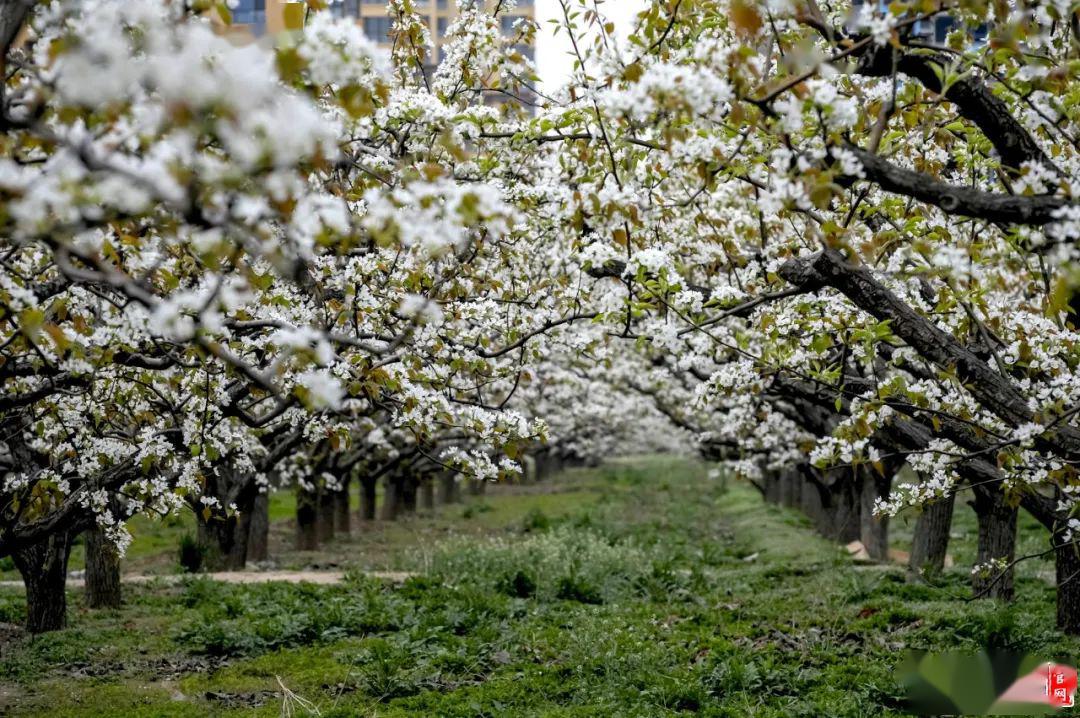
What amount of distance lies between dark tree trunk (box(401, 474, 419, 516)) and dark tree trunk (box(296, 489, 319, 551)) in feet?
30.0

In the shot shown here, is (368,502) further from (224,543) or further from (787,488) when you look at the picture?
(787,488)

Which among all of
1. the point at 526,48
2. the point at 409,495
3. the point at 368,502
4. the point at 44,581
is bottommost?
the point at 44,581

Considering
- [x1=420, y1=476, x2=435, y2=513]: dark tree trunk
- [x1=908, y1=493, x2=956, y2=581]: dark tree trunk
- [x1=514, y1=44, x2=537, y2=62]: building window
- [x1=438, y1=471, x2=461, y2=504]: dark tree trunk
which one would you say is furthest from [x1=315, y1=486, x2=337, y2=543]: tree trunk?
[x1=908, y1=493, x2=956, y2=581]: dark tree trunk

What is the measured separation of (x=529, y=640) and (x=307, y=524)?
1337 centimetres

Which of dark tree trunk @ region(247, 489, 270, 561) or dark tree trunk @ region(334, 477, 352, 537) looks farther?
dark tree trunk @ region(334, 477, 352, 537)

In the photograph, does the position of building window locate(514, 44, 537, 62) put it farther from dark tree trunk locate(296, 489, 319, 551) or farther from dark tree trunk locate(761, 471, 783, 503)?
dark tree trunk locate(761, 471, 783, 503)

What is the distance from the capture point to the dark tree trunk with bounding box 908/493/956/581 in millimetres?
15406

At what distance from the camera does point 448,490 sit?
39.7 metres

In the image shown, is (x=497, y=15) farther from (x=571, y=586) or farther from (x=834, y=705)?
(x=571, y=586)

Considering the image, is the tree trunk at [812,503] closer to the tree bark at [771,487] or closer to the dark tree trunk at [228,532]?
the tree bark at [771,487]

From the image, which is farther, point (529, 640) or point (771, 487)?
point (771, 487)

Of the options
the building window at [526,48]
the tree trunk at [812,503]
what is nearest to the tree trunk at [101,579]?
the building window at [526,48]

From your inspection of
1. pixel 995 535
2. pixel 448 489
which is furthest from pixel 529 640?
pixel 448 489

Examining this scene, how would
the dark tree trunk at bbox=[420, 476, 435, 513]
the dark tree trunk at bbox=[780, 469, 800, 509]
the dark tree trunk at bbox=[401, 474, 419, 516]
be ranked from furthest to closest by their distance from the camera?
the dark tree trunk at bbox=[420, 476, 435, 513] < the dark tree trunk at bbox=[780, 469, 800, 509] < the dark tree trunk at bbox=[401, 474, 419, 516]
